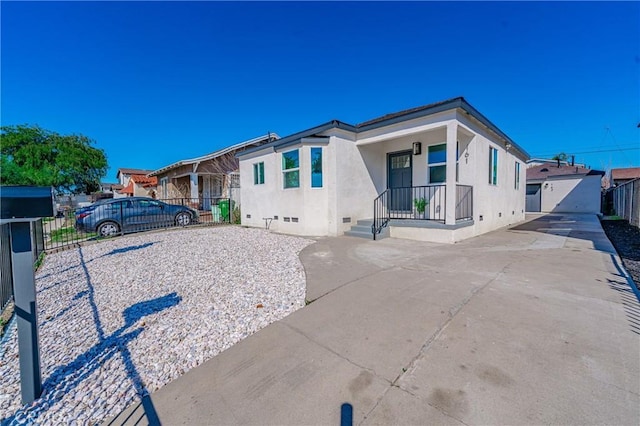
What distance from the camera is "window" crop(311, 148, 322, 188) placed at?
883 centimetres

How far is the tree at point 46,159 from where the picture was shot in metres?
25.5

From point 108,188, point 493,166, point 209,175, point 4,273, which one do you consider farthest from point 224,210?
point 108,188

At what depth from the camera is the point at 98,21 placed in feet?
24.7

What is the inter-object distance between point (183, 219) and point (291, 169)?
20.2ft

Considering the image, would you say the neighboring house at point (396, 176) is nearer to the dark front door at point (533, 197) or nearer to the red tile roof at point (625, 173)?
the dark front door at point (533, 197)

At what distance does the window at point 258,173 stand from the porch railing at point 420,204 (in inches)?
204

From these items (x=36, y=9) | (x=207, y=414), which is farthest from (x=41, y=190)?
(x=36, y=9)

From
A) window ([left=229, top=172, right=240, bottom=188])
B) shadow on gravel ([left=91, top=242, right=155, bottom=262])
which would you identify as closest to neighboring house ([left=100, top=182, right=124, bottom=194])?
window ([left=229, top=172, right=240, bottom=188])

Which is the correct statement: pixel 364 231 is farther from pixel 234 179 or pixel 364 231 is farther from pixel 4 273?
pixel 234 179

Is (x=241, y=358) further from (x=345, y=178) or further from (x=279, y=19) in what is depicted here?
(x=279, y=19)

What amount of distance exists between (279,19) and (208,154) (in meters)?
9.33

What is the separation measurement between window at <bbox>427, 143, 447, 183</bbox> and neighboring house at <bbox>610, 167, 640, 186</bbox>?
31.2m

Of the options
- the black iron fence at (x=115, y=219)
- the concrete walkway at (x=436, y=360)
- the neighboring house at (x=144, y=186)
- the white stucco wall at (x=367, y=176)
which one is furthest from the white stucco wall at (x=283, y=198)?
the neighboring house at (x=144, y=186)

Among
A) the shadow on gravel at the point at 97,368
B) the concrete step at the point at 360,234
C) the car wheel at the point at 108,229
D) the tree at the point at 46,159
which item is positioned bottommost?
the shadow on gravel at the point at 97,368
